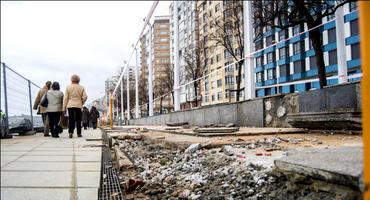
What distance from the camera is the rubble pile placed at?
6.06ft

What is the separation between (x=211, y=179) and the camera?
242 cm

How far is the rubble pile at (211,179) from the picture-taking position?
1.85 m

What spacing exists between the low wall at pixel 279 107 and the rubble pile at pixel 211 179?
1.05m

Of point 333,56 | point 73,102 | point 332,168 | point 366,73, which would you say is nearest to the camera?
point 366,73

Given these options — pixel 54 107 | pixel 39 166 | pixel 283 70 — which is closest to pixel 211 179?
pixel 39 166

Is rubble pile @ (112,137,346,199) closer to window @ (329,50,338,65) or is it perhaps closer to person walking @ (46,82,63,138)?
window @ (329,50,338,65)

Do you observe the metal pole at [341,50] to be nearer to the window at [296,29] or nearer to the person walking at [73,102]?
the window at [296,29]

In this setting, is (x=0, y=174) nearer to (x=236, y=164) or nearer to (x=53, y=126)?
(x=236, y=164)

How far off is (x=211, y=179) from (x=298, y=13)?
828 centimetres

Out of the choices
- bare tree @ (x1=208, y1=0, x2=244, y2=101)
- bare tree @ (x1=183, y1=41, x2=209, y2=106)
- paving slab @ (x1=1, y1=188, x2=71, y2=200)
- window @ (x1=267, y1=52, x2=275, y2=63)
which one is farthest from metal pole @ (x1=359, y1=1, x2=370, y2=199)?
bare tree @ (x1=183, y1=41, x2=209, y2=106)

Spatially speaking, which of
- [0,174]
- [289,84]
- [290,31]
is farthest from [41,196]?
[290,31]

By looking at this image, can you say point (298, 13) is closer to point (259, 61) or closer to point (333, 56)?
point (259, 61)

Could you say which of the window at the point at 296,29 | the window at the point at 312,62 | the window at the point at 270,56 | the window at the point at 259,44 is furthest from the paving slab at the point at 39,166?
the window at the point at 296,29

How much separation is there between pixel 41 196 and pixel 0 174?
1.01 m
